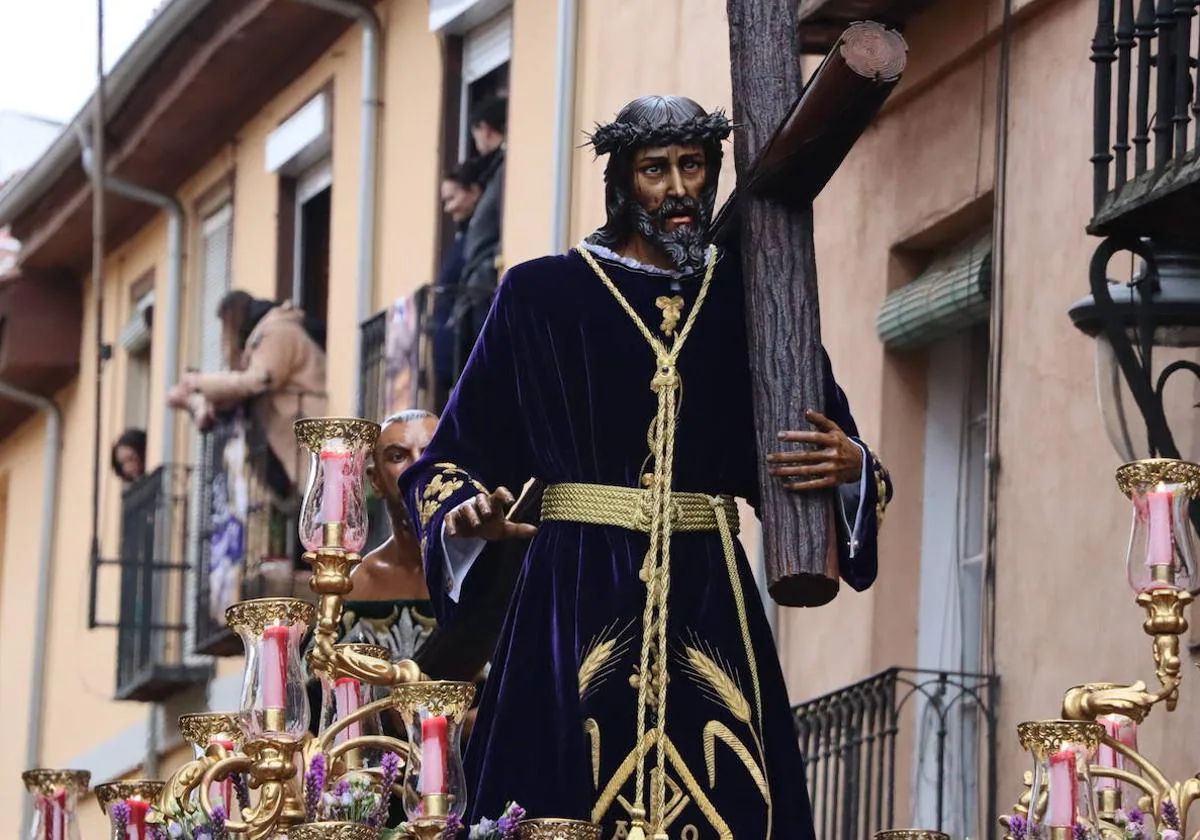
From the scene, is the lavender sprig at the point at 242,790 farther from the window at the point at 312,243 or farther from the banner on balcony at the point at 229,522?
the window at the point at 312,243

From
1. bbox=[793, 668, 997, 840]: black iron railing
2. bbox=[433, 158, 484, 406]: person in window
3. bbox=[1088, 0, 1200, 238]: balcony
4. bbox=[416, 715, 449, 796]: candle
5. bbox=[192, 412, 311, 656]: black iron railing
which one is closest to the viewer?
bbox=[416, 715, 449, 796]: candle

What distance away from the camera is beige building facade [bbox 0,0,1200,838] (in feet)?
35.5

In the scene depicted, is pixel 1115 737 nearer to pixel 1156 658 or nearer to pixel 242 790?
pixel 1156 658

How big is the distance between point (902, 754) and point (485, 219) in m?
4.86

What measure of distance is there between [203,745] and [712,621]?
42.7 inches

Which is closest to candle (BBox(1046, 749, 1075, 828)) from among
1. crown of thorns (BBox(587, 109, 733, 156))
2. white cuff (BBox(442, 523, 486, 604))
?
white cuff (BBox(442, 523, 486, 604))

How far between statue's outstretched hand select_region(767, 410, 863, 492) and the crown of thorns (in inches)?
22.8

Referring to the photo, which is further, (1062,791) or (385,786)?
(385,786)

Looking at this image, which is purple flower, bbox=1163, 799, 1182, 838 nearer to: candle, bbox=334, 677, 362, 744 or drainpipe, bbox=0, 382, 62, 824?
candle, bbox=334, 677, 362, 744

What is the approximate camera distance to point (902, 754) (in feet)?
38.4

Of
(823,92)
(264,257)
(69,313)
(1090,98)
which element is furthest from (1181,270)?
(69,313)

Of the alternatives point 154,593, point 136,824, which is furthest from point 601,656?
point 154,593

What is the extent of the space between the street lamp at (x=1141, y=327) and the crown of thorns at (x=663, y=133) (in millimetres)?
2663

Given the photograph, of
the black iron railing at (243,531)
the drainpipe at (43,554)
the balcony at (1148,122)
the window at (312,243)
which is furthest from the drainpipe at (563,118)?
the drainpipe at (43,554)
